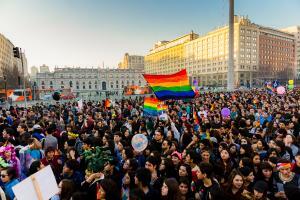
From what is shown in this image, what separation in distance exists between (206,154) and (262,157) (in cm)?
157

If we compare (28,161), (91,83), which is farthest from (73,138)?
(91,83)

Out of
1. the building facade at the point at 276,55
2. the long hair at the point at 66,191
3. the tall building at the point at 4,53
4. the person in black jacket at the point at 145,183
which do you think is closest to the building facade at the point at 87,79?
the tall building at the point at 4,53

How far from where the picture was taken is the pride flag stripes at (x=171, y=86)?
8.48m

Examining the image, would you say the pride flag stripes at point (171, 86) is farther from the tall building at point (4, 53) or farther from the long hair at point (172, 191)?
the tall building at point (4, 53)

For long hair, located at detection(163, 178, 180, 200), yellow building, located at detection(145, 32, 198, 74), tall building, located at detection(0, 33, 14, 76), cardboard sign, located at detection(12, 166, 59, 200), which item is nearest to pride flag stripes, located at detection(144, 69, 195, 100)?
long hair, located at detection(163, 178, 180, 200)

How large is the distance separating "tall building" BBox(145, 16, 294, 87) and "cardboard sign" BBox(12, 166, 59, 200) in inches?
3302

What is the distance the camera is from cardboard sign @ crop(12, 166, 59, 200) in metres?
2.69

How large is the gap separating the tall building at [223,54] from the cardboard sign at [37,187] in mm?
83879

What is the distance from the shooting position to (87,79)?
364 feet

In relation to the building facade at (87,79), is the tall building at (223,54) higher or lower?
higher

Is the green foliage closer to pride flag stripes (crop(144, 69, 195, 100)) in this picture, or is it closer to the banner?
pride flag stripes (crop(144, 69, 195, 100))

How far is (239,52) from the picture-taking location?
97688 mm

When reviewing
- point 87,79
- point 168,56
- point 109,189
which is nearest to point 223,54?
point 168,56

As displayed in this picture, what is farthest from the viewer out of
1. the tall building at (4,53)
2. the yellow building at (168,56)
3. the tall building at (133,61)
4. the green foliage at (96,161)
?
the tall building at (133,61)
